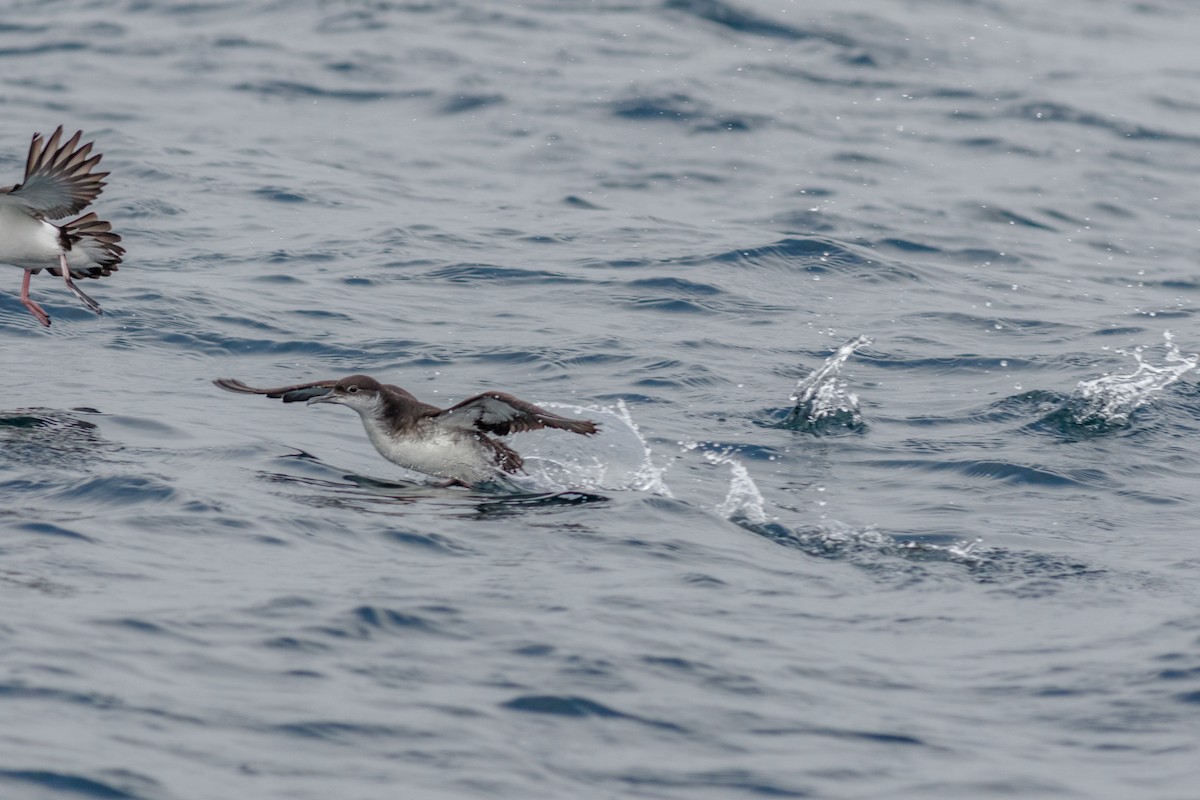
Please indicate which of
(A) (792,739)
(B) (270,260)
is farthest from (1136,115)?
(A) (792,739)

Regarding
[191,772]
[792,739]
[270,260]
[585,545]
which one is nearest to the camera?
[191,772]

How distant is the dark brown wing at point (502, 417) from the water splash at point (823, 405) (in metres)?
2.57

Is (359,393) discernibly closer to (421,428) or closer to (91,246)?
(421,428)

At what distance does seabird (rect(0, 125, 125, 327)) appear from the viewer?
35.8 feet

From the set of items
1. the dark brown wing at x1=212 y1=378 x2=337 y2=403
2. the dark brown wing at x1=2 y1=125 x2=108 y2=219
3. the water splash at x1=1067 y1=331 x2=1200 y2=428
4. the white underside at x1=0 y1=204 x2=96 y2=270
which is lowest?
the water splash at x1=1067 y1=331 x2=1200 y2=428

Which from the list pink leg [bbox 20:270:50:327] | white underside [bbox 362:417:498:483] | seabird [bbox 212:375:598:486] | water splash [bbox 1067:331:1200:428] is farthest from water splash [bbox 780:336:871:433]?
pink leg [bbox 20:270:50:327]

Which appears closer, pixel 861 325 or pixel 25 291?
pixel 25 291

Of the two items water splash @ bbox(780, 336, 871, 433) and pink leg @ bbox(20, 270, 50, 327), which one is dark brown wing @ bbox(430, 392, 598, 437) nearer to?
water splash @ bbox(780, 336, 871, 433)

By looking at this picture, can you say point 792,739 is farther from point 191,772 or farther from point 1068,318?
point 1068,318

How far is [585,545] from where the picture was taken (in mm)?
9062

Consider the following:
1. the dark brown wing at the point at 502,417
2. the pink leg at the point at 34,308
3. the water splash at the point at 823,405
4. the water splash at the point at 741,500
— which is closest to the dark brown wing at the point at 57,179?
the pink leg at the point at 34,308

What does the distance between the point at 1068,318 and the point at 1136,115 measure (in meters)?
9.36

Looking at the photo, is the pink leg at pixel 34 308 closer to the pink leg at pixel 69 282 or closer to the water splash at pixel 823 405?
the pink leg at pixel 69 282

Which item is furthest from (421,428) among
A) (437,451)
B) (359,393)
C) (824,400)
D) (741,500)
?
(824,400)
